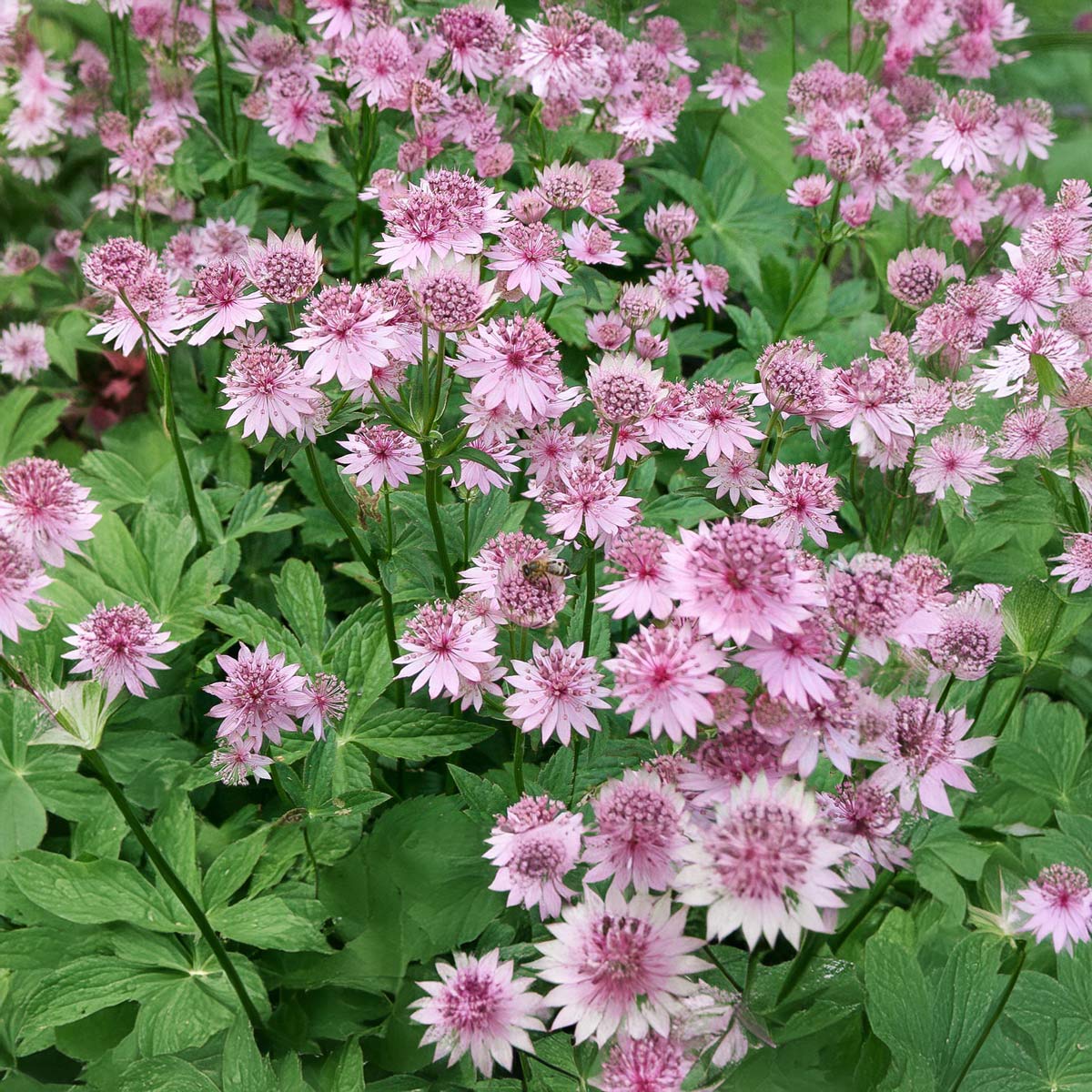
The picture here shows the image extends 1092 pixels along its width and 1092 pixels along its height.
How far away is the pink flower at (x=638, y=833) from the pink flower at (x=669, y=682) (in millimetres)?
77

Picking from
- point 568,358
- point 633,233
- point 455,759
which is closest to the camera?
point 455,759

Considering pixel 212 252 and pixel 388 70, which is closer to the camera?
pixel 388 70

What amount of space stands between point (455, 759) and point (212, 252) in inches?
44.7

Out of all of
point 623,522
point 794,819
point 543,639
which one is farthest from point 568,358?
point 794,819

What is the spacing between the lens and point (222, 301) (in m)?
1.44

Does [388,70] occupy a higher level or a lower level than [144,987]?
higher

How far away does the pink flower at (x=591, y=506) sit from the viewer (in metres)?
1.29

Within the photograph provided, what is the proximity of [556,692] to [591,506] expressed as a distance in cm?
22

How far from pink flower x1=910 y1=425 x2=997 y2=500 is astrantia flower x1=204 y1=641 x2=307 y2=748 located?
97 cm

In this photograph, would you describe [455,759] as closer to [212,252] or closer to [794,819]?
[794,819]

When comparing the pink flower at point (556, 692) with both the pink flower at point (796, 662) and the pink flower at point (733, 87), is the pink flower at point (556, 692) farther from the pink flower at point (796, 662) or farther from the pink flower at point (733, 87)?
the pink flower at point (733, 87)

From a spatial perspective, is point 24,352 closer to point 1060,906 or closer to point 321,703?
point 321,703

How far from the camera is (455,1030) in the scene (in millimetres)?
1068

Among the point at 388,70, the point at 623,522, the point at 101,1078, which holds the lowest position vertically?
the point at 101,1078
